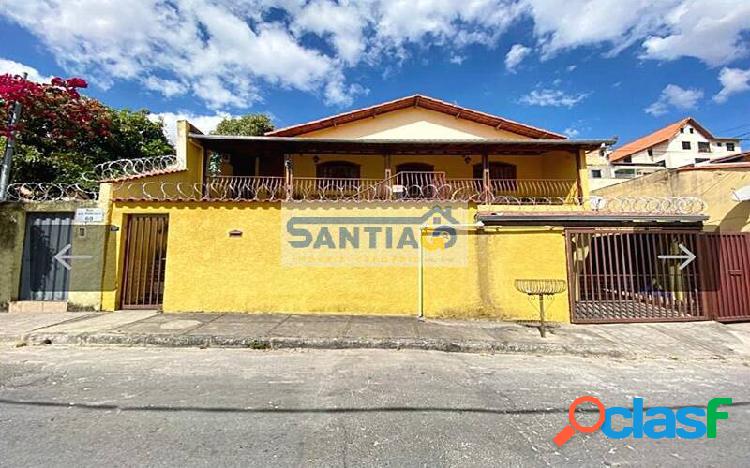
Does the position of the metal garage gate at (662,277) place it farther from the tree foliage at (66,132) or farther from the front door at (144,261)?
the tree foliage at (66,132)

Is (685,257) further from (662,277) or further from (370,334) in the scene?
(370,334)

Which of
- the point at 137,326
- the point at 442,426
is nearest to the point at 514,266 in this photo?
the point at 442,426

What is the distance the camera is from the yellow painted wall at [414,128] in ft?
45.0

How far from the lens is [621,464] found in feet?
8.38

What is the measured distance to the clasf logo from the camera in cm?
301

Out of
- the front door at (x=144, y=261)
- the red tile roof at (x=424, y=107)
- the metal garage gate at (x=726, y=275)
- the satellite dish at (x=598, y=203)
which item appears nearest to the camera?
the metal garage gate at (x=726, y=275)

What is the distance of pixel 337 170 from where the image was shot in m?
14.0

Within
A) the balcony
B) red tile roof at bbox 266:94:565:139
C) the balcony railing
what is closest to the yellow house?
the balcony railing

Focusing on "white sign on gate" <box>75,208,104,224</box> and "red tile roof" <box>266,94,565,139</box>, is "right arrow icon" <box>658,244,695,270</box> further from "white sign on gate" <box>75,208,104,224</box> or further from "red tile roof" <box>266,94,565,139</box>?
"white sign on gate" <box>75,208,104,224</box>

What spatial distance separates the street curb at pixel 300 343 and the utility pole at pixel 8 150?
161 inches

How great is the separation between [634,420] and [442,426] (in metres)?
1.87

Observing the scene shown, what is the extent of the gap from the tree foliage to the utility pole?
114 millimetres

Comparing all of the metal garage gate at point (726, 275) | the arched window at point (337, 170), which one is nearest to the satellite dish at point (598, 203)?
the metal garage gate at point (726, 275)

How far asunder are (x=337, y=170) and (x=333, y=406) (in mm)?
11472
